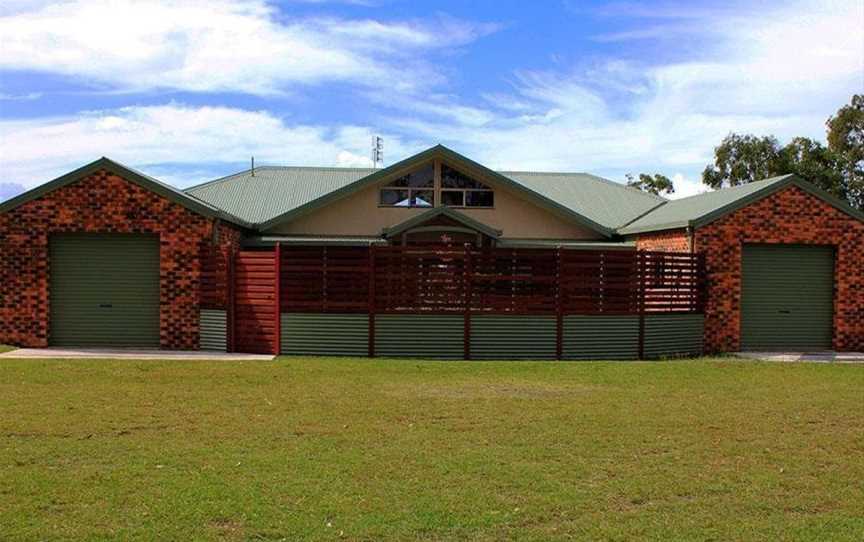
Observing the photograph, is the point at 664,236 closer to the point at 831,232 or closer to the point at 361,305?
the point at 831,232

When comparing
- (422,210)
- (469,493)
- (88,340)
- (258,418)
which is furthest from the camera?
(422,210)

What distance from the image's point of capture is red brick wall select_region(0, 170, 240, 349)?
54.6 feet

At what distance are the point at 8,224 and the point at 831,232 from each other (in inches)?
677

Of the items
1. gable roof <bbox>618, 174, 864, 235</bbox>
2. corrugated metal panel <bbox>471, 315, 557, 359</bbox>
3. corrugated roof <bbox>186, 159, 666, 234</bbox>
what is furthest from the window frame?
corrugated metal panel <bbox>471, 315, 557, 359</bbox>

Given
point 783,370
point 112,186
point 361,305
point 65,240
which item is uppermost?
point 112,186

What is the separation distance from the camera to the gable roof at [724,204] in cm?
1858

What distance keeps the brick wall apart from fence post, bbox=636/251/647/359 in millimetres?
2241

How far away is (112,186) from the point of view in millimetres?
16766

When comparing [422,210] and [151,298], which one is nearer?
[151,298]

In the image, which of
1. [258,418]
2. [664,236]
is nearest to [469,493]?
[258,418]

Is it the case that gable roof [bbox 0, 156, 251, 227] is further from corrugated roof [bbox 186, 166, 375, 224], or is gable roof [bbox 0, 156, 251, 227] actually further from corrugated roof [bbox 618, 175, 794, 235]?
corrugated roof [bbox 618, 175, 794, 235]

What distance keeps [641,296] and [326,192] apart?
36.7 ft

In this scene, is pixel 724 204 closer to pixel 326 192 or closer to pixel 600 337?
pixel 600 337

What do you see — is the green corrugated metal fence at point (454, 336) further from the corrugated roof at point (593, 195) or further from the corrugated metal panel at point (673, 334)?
the corrugated roof at point (593, 195)
